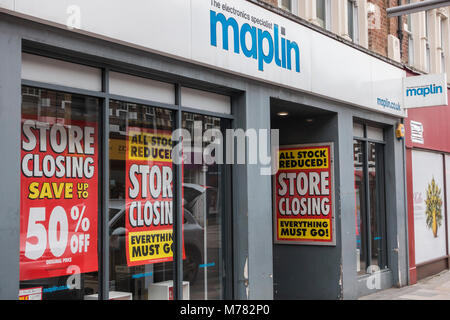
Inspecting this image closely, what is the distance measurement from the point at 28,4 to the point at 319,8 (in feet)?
22.4

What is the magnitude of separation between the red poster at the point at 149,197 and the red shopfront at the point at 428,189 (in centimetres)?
734

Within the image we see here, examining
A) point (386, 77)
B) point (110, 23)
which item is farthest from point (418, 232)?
point (110, 23)

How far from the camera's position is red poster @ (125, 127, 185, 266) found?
625 centimetres

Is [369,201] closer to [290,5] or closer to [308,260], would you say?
[308,260]

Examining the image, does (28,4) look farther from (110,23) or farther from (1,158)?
(1,158)

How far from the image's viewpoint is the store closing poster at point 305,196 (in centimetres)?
995

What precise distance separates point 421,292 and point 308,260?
8.56 feet

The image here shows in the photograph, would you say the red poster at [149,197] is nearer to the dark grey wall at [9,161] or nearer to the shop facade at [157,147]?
the shop facade at [157,147]

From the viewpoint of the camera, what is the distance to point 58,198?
17.8 feet

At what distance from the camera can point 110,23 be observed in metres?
5.59

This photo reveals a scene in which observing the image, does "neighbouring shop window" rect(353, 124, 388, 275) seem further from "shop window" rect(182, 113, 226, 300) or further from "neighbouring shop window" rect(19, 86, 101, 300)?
"neighbouring shop window" rect(19, 86, 101, 300)

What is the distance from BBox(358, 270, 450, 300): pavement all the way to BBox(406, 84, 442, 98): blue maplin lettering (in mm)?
3957

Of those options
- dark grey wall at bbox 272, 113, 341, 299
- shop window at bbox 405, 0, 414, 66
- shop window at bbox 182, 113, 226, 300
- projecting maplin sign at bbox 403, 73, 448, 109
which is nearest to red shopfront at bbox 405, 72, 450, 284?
projecting maplin sign at bbox 403, 73, 448, 109

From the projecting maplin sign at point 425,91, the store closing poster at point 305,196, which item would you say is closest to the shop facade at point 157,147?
the store closing poster at point 305,196
